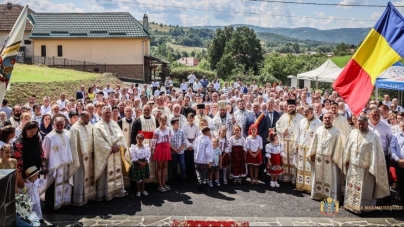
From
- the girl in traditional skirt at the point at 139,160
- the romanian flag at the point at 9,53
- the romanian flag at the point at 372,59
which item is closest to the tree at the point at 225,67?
the girl in traditional skirt at the point at 139,160

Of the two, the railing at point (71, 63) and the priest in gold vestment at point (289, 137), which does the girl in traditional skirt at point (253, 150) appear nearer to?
the priest in gold vestment at point (289, 137)

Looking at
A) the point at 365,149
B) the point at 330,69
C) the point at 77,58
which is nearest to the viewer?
the point at 365,149

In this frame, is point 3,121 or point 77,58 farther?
point 77,58

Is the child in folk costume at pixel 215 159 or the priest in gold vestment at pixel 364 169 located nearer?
the priest in gold vestment at pixel 364 169

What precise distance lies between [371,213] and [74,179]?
239 inches

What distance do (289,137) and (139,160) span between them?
3.84 meters

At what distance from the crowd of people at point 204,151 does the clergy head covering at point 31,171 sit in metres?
0.03

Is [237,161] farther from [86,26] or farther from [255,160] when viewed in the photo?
[86,26]

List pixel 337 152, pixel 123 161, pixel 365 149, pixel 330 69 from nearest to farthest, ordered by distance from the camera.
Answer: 1. pixel 365 149
2. pixel 337 152
3. pixel 123 161
4. pixel 330 69

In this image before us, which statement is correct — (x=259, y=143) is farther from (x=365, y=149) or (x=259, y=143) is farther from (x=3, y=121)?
(x=3, y=121)

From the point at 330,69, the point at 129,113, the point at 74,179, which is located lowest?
the point at 74,179

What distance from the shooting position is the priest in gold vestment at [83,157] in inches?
313

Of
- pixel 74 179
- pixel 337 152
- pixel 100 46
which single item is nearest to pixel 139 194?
pixel 74 179

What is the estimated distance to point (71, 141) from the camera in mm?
7871
